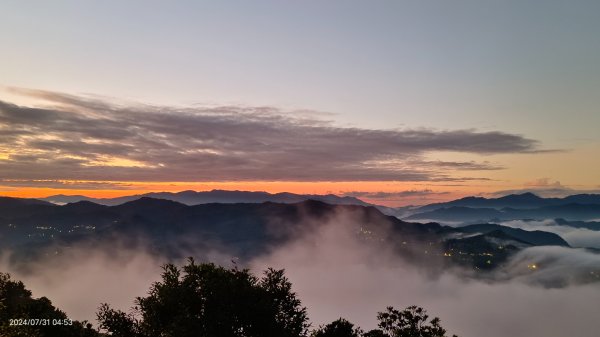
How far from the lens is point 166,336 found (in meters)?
36.5

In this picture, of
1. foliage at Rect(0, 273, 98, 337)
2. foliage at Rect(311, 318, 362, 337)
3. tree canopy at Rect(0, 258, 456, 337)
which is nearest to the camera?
foliage at Rect(0, 273, 98, 337)

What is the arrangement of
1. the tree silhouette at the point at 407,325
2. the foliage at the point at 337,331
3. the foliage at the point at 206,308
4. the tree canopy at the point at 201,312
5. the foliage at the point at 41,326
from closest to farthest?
the foliage at the point at 41,326
the tree canopy at the point at 201,312
the foliage at the point at 206,308
the foliage at the point at 337,331
the tree silhouette at the point at 407,325

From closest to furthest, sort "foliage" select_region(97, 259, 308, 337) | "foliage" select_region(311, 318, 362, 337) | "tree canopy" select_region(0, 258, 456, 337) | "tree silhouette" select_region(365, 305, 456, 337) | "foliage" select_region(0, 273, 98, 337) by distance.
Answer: "foliage" select_region(0, 273, 98, 337) → "tree canopy" select_region(0, 258, 456, 337) → "foliage" select_region(97, 259, 308, 337) → "foliage" select_region(311, 318, 362, 337) → "tree silhouette" select_region(365, 305, 456, 337)

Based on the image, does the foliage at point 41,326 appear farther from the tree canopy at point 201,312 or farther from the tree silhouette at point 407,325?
the tree silhouette at point 407,325

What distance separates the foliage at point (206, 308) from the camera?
133 feet

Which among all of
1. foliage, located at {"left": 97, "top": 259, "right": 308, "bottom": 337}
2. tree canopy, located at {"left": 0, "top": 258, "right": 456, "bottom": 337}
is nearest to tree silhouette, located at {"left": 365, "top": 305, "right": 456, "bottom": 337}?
tree canopy, located at {"left": 0, "top": 258, "right": 456, "bottom": 337}

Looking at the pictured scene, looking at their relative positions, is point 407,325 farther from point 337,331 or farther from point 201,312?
point 201,312

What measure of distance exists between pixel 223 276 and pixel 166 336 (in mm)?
9472

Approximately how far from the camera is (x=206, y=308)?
41.8 meters

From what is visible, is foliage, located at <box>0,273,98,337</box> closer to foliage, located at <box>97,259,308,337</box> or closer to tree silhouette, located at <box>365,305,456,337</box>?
foliage, located at <box>97,259,308,337</box>

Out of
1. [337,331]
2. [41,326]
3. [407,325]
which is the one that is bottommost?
[407,325]

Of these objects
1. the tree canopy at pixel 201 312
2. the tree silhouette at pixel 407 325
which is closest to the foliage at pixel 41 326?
the tree canopy at pixel 201 312

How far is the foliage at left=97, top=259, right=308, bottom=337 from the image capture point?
4047 cm

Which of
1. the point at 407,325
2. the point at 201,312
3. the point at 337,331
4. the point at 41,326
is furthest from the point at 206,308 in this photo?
the point at 407,325
